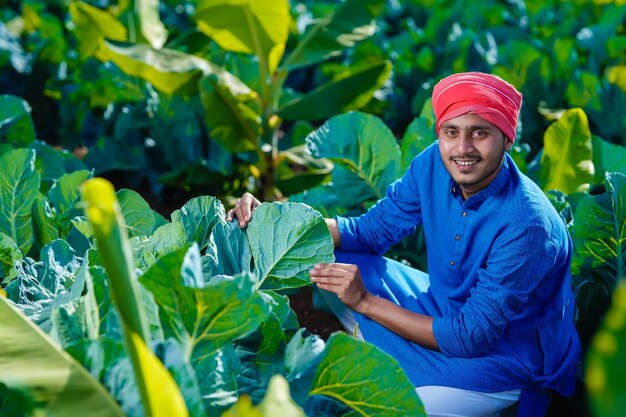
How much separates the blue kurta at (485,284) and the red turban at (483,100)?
0.16m

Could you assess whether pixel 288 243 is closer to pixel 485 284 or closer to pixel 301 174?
pixel 485 284

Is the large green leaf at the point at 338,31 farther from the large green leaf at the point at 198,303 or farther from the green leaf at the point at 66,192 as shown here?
the large green leaf at the point at 198,303

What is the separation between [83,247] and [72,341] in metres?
0.87

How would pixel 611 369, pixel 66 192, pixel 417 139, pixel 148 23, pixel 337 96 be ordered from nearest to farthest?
pixel 611 369 → pixel 66 192 → pixel 417 139 → pixel 337 96 → pixel 148 23

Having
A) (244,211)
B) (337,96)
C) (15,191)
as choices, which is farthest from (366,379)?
(337,96)

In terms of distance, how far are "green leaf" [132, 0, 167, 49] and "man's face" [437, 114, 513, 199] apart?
3087 mm

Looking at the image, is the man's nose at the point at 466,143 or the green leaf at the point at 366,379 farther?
the man's nose at the point at 466,143

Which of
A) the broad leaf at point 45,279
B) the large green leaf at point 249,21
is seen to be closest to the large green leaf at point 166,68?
the large green leaf at point 249,21

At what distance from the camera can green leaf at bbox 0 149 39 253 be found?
9.04 feet

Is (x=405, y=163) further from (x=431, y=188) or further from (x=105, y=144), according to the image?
(x=105, y=144)

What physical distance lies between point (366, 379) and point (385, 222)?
1.03 metres

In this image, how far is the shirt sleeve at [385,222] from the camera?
273 centimetres

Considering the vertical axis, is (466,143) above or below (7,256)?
above

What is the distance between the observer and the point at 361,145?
338 cm
